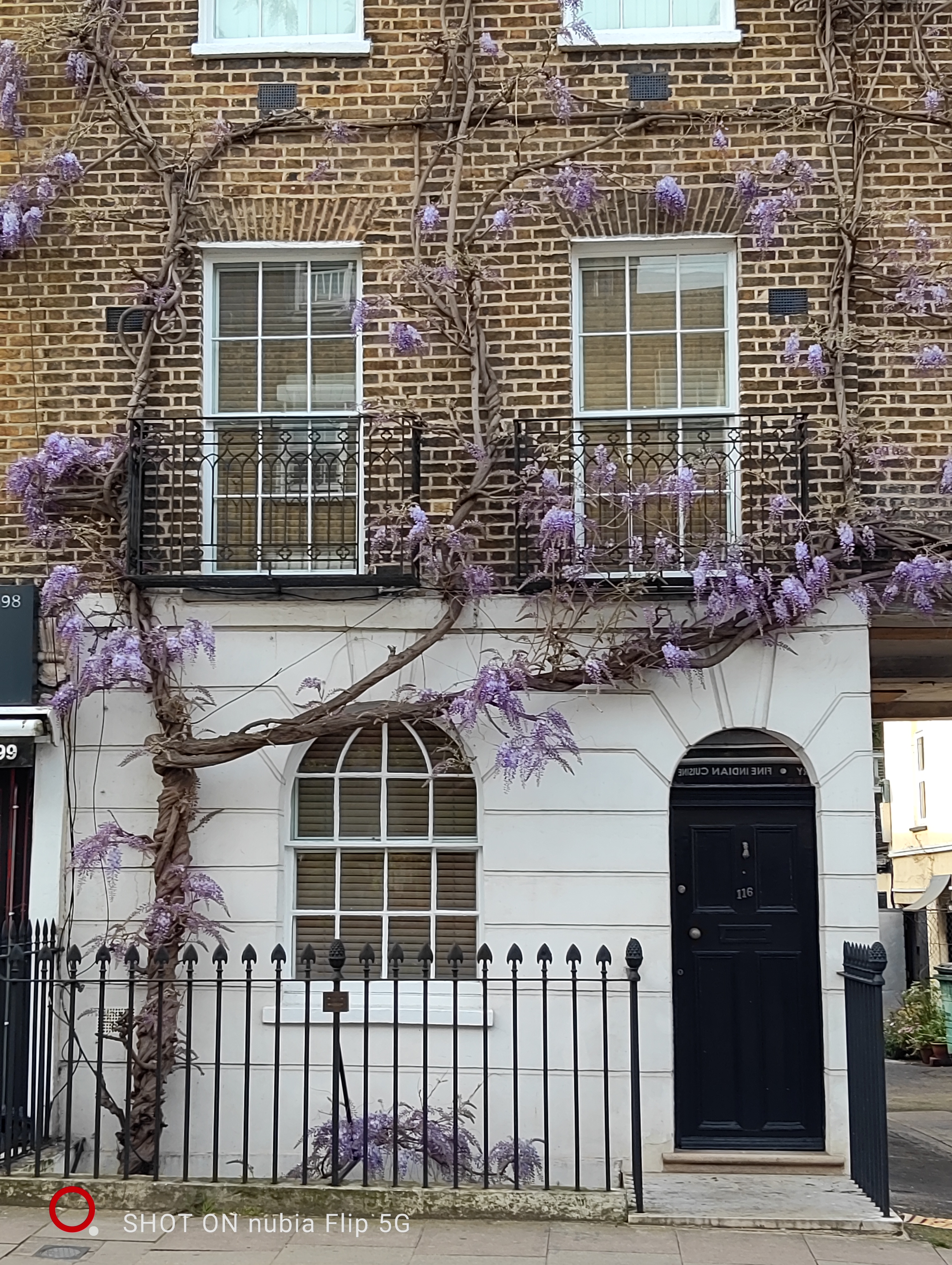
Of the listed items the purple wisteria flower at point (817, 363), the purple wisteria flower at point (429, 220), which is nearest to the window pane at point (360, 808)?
the purple wisteria flower at point (429, 220)

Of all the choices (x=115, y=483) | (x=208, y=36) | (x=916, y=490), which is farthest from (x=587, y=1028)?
(x=208, y=36)

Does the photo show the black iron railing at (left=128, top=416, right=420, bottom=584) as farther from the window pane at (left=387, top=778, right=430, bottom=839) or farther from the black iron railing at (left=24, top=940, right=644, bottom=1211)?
the black iron railing at (left=24, top=940, right=644, bottom=1211)

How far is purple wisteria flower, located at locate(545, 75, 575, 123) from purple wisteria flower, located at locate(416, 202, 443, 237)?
42.7 inches

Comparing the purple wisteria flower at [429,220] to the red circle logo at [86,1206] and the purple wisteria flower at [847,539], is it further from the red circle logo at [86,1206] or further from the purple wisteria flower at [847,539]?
the red circle logo at [86,1206]

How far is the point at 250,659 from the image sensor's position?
9891 millimetres

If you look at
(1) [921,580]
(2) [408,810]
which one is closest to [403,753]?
(2) [408,810]

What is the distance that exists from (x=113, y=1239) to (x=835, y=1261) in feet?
12.4

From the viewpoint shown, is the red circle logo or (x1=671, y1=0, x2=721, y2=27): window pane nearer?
the red circle logo

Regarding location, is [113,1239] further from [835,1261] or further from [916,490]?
[916,490]

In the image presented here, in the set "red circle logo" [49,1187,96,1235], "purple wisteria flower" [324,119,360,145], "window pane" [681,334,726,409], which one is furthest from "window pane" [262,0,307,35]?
"red circle logo" [49,1187,96,1235]

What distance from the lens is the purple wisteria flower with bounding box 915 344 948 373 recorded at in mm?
9836

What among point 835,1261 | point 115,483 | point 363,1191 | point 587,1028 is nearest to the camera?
point 835,1261

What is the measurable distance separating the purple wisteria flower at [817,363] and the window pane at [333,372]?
3.18 meters

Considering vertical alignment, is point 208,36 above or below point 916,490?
above
